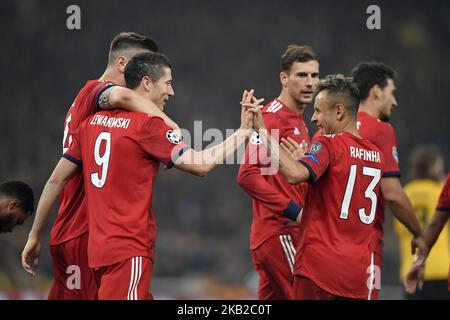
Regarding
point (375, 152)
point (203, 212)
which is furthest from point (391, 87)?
point (203, 212)

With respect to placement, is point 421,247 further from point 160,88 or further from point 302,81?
point 160,88

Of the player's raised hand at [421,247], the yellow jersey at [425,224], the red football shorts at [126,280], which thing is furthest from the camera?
the yellow jersey at [425,224]

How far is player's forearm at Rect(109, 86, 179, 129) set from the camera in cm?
481

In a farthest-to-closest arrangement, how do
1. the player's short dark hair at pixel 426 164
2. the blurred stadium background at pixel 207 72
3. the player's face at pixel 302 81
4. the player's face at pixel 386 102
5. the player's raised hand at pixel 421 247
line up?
the blurred stadium background at pixel 207 72, the player's short dark hair at pixel 426 164, the player's face at pixel 386 102, the player's face at pixel 302 81, the player's raised hand at pixel 421 247

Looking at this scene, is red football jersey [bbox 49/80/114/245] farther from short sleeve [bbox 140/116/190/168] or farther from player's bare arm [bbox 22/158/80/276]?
short sleeve [bbox 140/116/190/168]

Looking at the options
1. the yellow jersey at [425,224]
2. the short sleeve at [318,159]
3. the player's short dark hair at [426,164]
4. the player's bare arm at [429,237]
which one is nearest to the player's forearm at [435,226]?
the player's bare arm at [429,237]

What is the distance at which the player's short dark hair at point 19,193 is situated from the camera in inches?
201

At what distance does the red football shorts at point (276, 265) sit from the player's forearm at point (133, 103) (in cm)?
149

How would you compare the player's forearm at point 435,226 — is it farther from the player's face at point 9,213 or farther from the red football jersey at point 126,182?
the player's face at point 9,213

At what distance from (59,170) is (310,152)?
1.63m

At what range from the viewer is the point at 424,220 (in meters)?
8.26

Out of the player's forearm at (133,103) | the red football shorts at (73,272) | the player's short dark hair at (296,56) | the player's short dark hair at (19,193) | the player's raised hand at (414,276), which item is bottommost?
the player's raised hand at (414,276)

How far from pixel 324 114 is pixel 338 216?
65cm

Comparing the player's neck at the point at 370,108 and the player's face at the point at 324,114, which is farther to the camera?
the player's neck at the point at 370,108
